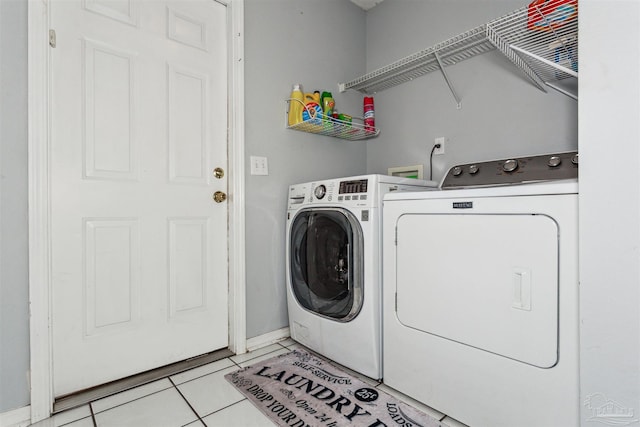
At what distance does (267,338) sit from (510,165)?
1.69m

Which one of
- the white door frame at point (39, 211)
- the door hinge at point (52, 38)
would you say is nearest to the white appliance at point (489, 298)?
the white door frame at point (39, 211)

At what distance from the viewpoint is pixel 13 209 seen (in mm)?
1273

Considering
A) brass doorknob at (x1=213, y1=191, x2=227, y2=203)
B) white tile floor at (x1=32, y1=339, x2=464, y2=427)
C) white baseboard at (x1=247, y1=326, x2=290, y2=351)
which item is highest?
brass doorknob at (x1=213, y1=191, x2=227, y2=203)

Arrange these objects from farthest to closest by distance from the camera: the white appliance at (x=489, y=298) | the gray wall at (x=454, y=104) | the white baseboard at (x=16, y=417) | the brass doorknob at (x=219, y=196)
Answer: the brass doorknob at (x=219, y=196) < the gray wall at (x=454, y=104) < the white baseboard at (x=16, y=417) < the white appliance at (x=489, y=298)

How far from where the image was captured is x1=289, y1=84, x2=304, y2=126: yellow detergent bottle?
6.73 feet

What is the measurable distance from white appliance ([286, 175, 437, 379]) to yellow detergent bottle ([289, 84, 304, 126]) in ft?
1.44

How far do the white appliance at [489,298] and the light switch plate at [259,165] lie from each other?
0.87m

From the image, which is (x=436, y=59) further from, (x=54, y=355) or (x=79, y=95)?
(x=54, y=355)

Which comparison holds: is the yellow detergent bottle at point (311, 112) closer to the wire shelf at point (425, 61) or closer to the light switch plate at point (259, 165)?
the light switch plate at point (259, 165)

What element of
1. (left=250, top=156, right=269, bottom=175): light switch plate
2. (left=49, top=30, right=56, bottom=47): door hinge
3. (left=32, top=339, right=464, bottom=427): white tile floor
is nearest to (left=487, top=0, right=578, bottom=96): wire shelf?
(left=250, top=156, right=269, bottom=175): light switch plate

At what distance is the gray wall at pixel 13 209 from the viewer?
125 cm

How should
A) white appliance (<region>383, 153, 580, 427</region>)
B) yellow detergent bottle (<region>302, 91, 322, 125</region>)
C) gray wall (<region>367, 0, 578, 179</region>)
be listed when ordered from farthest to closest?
yellow detergent bottle (<region>302, 91, 322, 125</region>)
gray wall (<region>367, 0, 578, 179</region>)
white appliance (<region>383, 153, 580, 427</region>)

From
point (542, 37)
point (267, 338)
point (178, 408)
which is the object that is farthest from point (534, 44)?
point (178, 408)

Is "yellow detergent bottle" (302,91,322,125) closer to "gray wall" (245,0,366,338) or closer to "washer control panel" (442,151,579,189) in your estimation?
"gray wall" (245,0,366,338)
